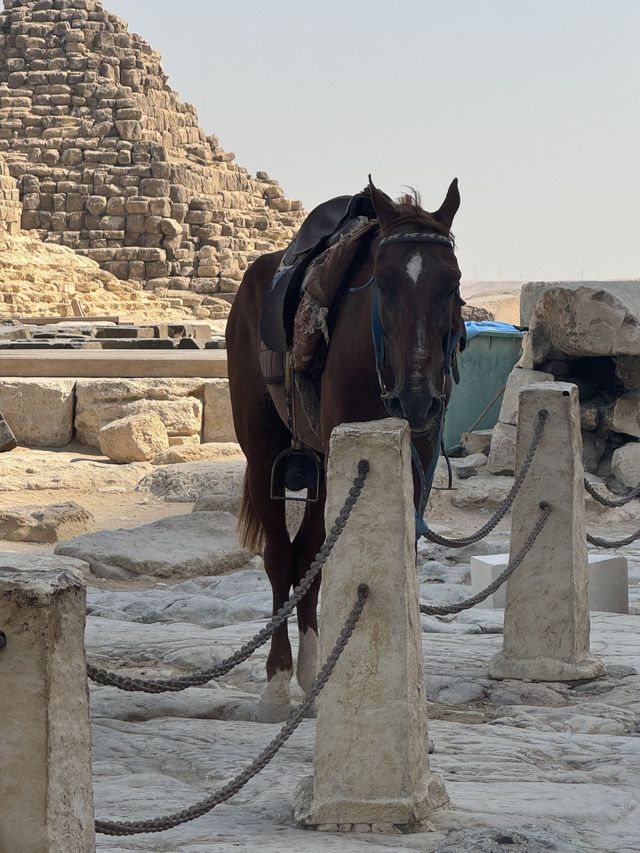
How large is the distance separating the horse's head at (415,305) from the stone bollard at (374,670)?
634mm

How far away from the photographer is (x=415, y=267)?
4.73 meters

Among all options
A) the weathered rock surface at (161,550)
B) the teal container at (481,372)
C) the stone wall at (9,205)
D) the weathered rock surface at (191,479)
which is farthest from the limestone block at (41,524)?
Result: the stone wall at (9,205)

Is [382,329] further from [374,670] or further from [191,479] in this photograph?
[191,479]

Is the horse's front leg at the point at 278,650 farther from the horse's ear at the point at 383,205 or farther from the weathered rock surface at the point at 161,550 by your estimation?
the weathered rock surface at the point at 161,550

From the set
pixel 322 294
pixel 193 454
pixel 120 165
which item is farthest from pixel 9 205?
pixel 322 294

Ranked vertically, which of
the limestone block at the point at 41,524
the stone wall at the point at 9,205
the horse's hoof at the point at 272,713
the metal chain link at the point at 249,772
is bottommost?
the limestone block at the point at 41,524

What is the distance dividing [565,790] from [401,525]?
104cm

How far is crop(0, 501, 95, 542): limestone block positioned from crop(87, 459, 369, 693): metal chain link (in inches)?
266

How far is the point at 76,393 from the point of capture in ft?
46.6

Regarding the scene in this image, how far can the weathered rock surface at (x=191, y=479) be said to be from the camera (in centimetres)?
1186

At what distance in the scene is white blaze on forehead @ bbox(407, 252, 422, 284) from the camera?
4.70 metres

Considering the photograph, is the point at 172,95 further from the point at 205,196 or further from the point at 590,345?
the point at 590,345

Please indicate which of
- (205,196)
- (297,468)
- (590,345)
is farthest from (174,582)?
(205,196)

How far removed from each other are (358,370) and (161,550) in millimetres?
4752
